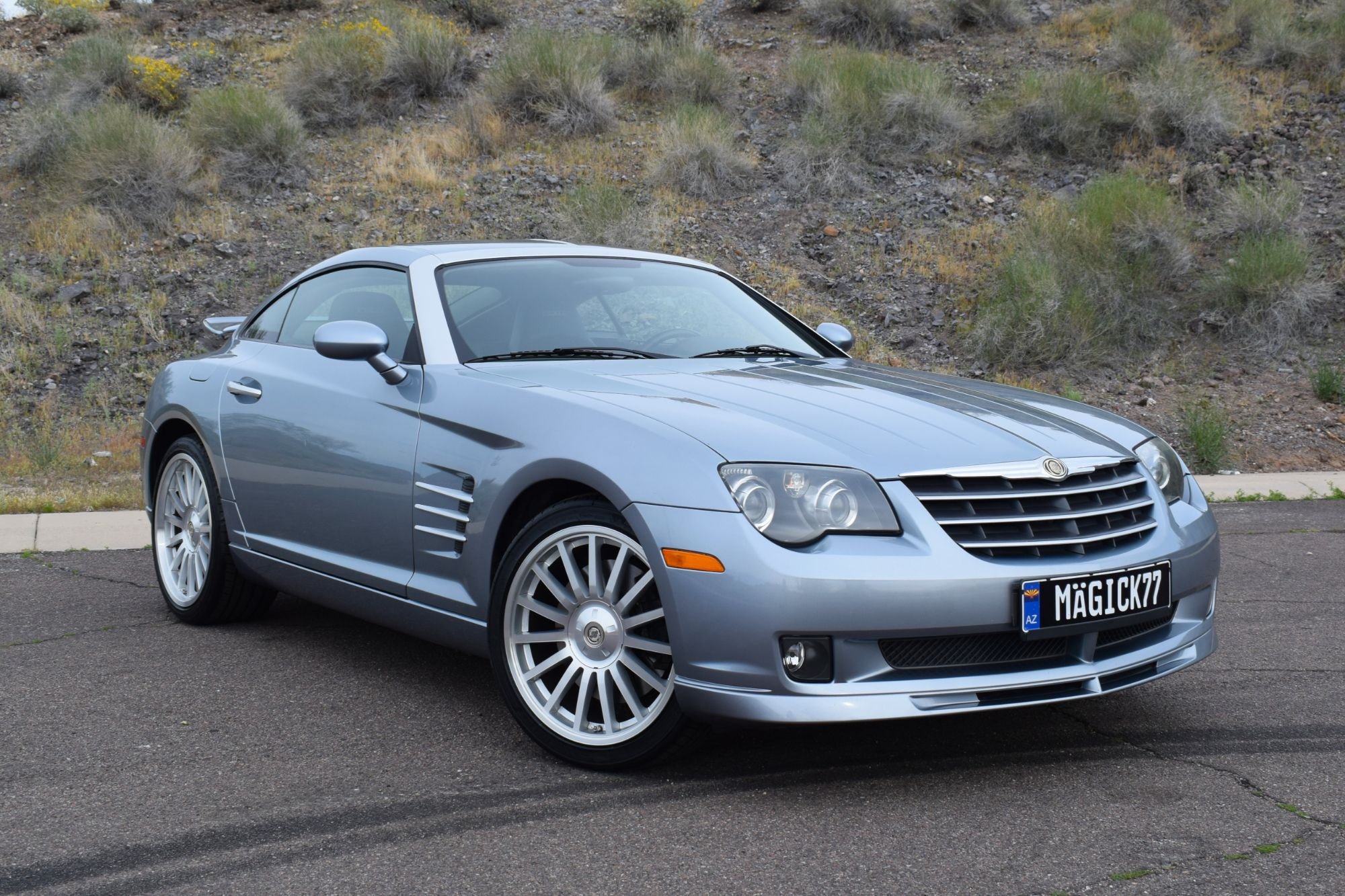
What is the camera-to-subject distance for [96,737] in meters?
4.01

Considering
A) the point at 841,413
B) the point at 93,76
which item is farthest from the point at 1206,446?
the point at 93,76

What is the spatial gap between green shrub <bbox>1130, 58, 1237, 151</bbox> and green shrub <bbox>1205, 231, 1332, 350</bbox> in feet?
9.92

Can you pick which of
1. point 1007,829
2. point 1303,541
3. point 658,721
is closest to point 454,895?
point 658,721

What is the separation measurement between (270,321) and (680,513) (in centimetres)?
285

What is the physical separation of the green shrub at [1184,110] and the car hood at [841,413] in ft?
45.2

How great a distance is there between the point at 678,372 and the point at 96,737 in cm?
209

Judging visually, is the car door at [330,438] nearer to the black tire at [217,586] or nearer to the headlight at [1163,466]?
the black tire at [217,586]

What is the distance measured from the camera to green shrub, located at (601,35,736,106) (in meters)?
19.0

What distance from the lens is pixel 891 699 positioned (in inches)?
129

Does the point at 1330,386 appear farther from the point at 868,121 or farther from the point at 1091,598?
the point at 1091,598

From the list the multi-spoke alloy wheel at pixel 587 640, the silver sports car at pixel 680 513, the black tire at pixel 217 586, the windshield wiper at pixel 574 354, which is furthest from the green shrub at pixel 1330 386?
the multi-spoke alloy wheel at pixel 587 640

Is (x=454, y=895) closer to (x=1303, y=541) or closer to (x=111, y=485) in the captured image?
(x=1303, y=541)

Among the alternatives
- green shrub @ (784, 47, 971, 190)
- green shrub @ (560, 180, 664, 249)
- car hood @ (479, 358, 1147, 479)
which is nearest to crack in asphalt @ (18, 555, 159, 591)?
car hood @ (479, 358, 1147, 479)

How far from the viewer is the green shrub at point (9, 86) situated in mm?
20284
